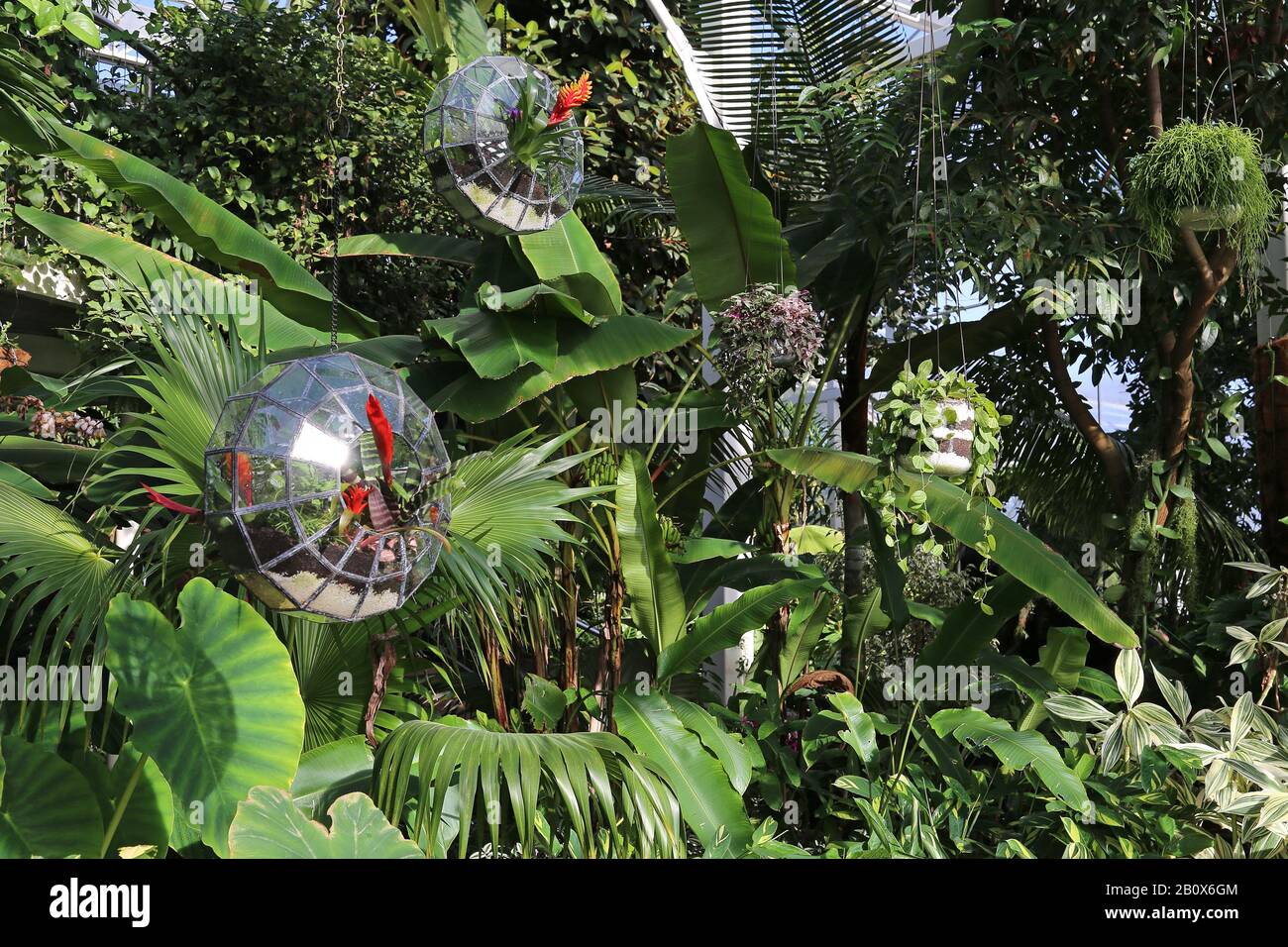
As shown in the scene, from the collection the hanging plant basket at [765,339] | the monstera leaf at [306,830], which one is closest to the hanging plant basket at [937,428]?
the hanging plant basket at [765,339]

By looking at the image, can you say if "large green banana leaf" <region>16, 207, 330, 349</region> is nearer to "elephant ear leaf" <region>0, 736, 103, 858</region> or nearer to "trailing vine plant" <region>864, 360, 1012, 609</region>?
"elephant ear leaf" <region>0, 736, 103, 858</region>

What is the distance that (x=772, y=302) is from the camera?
363cm

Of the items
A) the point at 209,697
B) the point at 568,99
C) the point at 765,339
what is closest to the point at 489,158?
the point at 568,99

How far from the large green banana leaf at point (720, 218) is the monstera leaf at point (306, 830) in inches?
90.5

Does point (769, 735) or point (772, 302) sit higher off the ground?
point (772, 302)

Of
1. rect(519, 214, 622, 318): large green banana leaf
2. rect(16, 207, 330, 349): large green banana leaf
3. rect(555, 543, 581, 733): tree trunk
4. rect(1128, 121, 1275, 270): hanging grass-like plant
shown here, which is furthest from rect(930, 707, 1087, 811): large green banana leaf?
rect(16, 207, 330, 349): large green banana leaf

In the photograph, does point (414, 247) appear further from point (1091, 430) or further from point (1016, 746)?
point (1016, 746)

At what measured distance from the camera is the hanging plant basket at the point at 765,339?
360cm

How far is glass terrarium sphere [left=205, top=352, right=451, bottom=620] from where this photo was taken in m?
2.12

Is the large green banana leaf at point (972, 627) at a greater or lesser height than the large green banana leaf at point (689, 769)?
greater

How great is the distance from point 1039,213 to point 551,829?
271 cm

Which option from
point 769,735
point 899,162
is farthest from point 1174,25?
point 769,735

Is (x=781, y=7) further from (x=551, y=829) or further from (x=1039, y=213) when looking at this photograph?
(x=551, y=829)

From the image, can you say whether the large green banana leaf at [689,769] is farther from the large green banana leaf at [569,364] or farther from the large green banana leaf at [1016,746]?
the large green banana leaf at [569,364]
